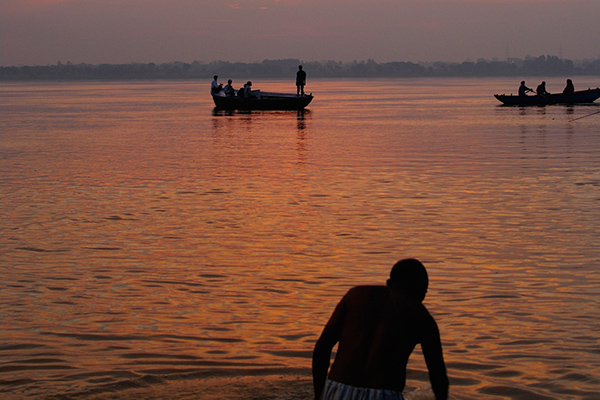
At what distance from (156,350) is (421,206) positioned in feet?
30.3

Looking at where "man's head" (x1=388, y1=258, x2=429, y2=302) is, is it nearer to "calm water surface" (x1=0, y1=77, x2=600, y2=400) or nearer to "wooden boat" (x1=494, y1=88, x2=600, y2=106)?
"calm water surface" (x1=0, y1=77, x2=600, y2=400)

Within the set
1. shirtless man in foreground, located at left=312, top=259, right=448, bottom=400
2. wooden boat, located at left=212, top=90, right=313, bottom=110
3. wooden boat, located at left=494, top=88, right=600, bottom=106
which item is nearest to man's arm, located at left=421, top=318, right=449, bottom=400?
shirtless man in foreground, located at left=312, top=259, right=448, bottom=400

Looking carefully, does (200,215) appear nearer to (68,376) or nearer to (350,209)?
(350,209)

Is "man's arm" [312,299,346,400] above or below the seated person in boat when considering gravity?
below

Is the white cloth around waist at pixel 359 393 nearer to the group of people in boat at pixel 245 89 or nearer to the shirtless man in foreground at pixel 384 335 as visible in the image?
the shirtless man in foreground at pixel 384 335

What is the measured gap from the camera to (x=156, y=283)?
10.7m

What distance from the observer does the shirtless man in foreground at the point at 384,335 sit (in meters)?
4.37

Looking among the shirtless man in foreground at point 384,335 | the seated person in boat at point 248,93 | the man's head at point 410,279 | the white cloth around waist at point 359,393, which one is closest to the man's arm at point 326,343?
the shirtless man in foreground at point 384,335

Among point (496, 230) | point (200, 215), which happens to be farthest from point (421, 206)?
point (200, 215)

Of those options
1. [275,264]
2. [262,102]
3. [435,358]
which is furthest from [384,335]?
[262,102]

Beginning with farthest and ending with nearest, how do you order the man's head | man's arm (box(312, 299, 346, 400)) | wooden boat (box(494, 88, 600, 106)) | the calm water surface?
wooden boat (box(494, 88, 600, 106)), the calm water surface, man's arm (box(312, 299, 346, 400)), the man's head

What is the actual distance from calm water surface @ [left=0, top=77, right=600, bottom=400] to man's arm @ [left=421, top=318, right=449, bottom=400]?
8.54ft

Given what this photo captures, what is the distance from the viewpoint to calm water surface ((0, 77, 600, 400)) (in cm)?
770

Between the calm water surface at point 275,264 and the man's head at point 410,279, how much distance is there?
280 centimetres
